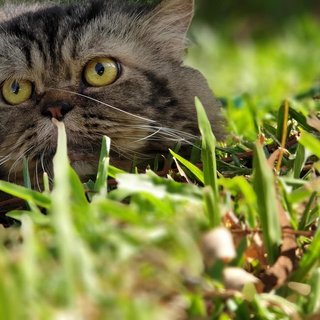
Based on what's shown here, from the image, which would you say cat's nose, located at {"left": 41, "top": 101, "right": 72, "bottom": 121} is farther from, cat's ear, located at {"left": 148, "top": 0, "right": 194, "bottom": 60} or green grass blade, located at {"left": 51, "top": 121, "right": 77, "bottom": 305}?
green grass blade, located at {"left": 51, "top": 121, "right": 77, "bottom": 305}

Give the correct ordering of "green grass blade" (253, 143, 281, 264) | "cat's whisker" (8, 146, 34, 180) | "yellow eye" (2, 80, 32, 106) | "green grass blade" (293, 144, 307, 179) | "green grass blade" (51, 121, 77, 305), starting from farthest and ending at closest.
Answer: "yellow eye" (2, 80, 32, 106), "cat's whisker" (8, 146, 34, 180), "green grass blade" (293, 144, 307, 179), "green grass blade" (253, 143, 281, 264), "green grass blade" (51, 121, 77, 305)

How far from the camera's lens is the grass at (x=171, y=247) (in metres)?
0.76

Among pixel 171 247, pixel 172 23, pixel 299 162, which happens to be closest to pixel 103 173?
pixel 299 162

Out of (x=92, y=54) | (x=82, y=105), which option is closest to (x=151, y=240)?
(x=82, y=105)

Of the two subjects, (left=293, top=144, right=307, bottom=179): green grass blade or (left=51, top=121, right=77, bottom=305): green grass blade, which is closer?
(left=51, top=121, right=77, bottom=305): green grass blade

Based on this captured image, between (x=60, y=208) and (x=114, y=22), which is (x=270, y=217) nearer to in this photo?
(x=60, y=208)

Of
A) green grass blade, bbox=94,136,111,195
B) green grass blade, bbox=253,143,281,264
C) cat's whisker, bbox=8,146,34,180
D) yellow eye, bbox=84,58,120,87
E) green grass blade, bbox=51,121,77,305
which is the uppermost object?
yellow eye, bbox=84,58,120,87

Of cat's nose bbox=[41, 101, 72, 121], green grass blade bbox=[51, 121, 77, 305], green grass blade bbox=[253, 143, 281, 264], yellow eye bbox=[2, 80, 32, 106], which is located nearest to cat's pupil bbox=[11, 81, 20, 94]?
yellow eye bbox=[2, 80, 32, 106]

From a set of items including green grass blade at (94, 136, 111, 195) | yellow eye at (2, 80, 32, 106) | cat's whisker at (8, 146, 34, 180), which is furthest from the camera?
yellow eye at (2, 80, 32, 106)

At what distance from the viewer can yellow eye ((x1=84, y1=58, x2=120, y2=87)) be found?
1895 mm

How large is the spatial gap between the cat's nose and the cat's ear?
438mm

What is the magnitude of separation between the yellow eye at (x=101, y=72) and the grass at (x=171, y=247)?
0.44 metres

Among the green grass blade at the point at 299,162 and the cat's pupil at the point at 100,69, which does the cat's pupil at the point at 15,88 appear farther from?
the green grass blade at the point at 299,162

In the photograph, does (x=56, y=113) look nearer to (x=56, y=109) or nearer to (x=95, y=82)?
(x=56, y=109)
